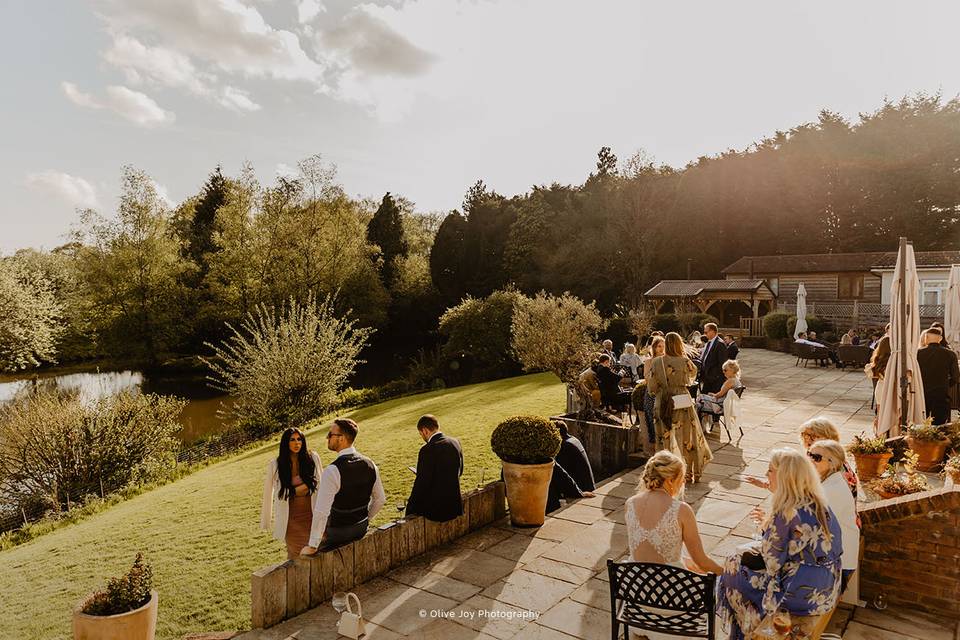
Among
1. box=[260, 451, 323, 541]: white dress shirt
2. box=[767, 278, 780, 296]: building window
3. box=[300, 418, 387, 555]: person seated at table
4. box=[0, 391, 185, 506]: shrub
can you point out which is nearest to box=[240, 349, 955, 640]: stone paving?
box=[300, 418, 387, 555]: person seated at table

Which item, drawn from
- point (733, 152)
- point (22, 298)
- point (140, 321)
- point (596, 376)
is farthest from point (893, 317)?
point (733, 152)

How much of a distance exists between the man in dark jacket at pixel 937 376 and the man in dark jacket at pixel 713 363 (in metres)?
2.84

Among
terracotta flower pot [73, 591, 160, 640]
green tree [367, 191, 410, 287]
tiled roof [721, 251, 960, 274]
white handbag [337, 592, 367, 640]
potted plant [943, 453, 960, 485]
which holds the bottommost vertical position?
white handbag [337, 592, 367, 640]

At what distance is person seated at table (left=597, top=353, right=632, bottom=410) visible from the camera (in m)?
11.0

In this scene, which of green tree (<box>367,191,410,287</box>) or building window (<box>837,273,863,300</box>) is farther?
green tree (<box>367,191,410,287</box>)

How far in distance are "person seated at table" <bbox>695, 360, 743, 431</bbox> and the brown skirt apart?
6.99 metres

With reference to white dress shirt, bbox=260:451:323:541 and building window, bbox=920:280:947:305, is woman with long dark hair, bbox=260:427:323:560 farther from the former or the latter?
building window, bbox=920:280:947:305

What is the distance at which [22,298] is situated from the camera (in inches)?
1062

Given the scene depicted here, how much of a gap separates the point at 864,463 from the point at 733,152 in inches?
1686

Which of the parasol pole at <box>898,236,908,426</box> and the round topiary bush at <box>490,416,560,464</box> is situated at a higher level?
the parasol pole at <box>898,236,908,426</box>

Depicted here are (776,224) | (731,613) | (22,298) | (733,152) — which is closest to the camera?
(731,613)

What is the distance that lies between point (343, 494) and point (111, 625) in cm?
185

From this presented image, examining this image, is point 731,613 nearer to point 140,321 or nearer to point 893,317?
point 893,317

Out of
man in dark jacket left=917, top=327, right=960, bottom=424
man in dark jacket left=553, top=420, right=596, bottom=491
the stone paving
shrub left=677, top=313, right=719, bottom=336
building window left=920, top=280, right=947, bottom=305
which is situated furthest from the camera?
building window left=920, top=280, right=947, bottom=305
